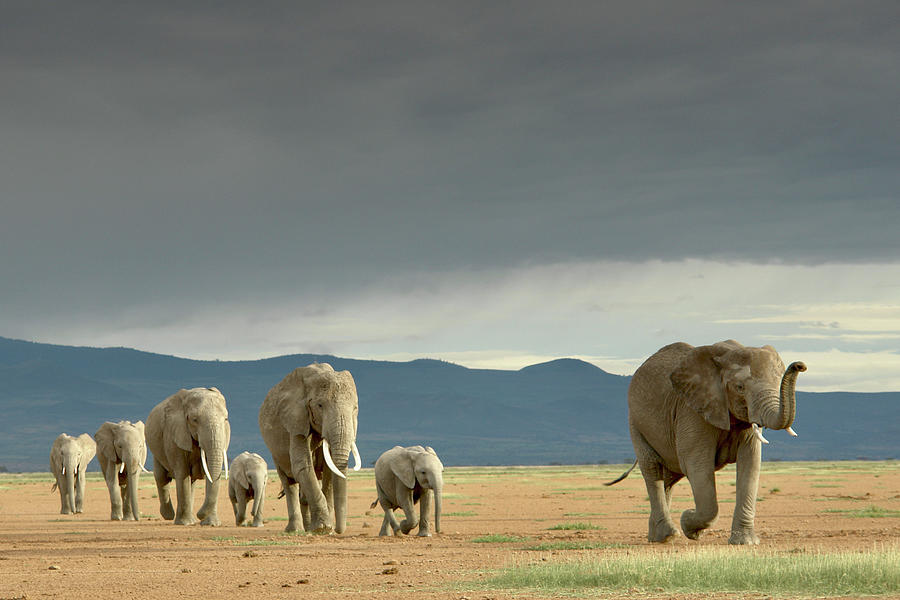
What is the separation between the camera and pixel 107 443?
1588 inches

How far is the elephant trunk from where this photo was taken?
18.3 metres

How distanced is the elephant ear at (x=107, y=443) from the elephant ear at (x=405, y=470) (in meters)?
16.1

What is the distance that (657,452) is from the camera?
23.1 meters

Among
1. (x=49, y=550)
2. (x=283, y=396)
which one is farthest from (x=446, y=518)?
(x=49, y=550)

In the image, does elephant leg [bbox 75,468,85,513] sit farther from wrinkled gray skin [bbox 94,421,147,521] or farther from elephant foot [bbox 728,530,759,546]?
elephant foot [bbox 728,530,759,546]

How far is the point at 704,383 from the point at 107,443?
25.2 metres

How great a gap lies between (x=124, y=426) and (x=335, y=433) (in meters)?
16.5

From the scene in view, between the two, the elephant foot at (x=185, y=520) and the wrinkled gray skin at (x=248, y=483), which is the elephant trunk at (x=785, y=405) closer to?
the wrinkled gray skin at (x=248, y=483)

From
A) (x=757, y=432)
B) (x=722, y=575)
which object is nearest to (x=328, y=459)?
(x=757, y=432)

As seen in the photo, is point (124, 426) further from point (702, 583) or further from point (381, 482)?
point (702, 583)

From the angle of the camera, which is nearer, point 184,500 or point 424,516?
point 424,516

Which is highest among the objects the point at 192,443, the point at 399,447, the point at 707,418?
the point at 707,418

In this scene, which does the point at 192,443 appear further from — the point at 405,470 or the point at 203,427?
the point at 405,470

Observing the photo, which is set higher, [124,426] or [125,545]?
[124,426]
